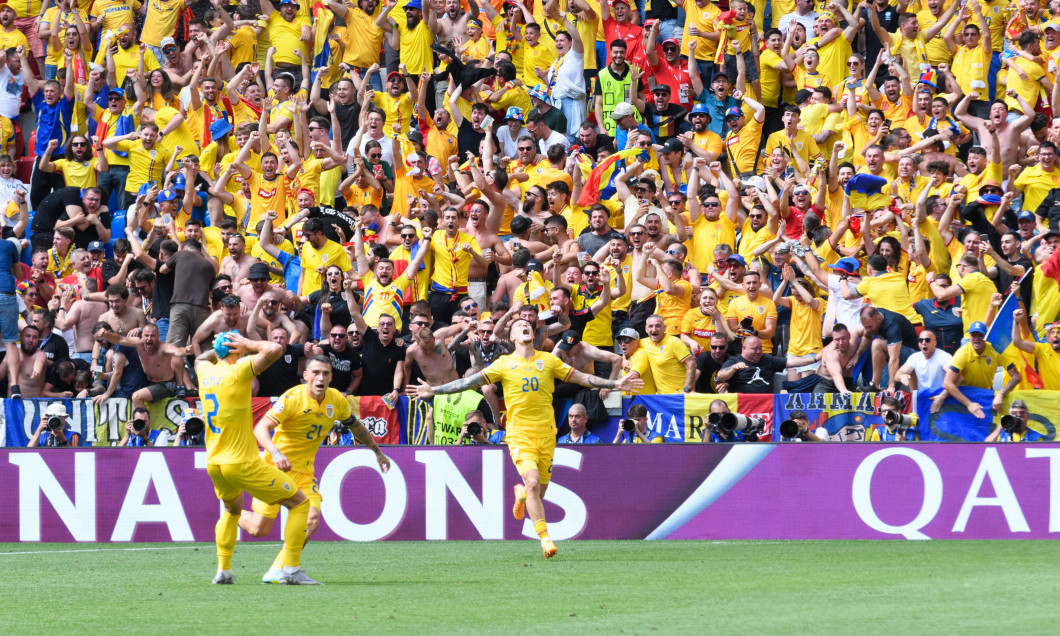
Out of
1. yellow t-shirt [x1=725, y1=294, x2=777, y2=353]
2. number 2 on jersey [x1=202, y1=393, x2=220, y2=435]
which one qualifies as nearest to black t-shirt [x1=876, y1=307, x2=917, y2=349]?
yellow t-shirt [x1=725, y1=294, x2=777, y2=353]

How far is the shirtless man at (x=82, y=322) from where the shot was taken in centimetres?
1853

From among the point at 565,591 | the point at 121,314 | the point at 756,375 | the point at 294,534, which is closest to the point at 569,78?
the point at 756,375

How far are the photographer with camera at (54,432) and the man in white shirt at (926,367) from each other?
9.15 metres

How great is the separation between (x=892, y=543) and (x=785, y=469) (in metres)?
1.51

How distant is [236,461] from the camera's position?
1081cm

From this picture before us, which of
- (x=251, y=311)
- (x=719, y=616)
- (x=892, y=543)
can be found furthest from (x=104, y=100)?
(x=719, y=616)

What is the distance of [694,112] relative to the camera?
2014 cm

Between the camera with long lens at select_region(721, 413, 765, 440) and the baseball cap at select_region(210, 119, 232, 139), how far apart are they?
31.4 ft

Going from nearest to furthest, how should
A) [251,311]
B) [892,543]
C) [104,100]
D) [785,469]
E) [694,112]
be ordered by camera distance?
[892,543] → [785,469] → [251,311] → [694,112] → [104,100]

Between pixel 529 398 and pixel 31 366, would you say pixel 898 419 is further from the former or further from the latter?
pixel 31 366

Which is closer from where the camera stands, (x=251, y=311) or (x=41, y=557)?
(x=41, y=557)

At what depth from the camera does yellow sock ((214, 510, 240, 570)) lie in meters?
10.8

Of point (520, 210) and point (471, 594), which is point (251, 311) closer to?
point (520, 210)

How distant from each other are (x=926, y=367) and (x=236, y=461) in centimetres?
782
